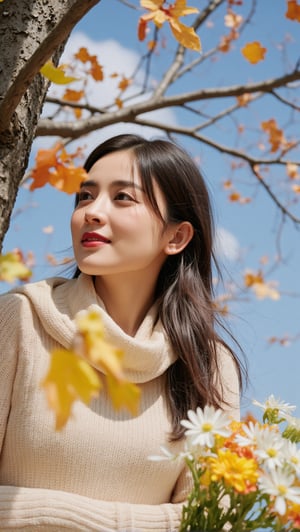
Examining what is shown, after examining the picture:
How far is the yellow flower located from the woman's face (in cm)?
68

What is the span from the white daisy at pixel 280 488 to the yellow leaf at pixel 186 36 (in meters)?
0.72

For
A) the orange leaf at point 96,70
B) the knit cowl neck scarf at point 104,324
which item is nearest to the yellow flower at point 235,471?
the knit cowl neck scarf at point 104,324

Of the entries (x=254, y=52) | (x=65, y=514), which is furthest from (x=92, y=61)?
(x=65, y=514)

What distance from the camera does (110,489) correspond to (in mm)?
1459

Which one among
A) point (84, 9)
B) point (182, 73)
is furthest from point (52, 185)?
point (182, 73)

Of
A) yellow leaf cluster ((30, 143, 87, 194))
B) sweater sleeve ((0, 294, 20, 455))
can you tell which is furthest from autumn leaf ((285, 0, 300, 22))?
sweater sleeve ((0, 294, 20, 455))

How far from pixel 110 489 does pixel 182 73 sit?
7.58 ft

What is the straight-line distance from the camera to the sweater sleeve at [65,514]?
1.31 m

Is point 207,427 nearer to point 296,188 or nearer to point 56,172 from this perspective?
point 56,172

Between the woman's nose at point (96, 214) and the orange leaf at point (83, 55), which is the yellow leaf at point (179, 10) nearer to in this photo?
the woman's nose at point (96, 214)

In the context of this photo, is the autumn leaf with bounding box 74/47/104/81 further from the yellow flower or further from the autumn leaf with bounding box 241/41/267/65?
the yellow flower

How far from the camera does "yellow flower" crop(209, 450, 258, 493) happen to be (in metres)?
0.85

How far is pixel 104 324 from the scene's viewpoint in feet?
4.87

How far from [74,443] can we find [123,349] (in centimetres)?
22
